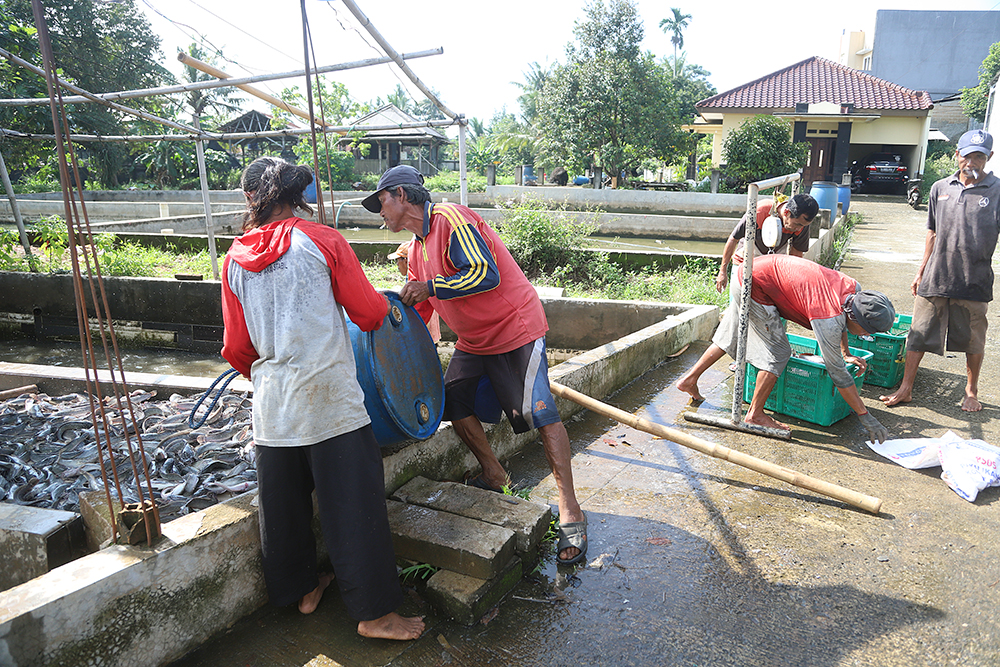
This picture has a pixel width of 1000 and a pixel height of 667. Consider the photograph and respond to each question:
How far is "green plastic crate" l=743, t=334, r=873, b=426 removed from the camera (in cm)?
442

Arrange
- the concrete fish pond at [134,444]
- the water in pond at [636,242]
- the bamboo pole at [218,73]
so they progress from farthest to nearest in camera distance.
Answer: the water in pond at [636,242], the bamboo pole at [218,73], the concrete fish pond at [134,444]

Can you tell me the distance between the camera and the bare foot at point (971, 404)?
475cm

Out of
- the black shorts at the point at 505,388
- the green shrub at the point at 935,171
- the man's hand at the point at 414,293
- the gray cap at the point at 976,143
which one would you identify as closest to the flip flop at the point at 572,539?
the black shorts at the point at 505,388

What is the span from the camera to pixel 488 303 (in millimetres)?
3100

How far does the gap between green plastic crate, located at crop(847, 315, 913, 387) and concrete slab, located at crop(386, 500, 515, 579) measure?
152 inches

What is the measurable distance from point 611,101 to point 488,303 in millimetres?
21401

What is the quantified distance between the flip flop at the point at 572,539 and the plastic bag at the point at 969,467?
2.24 metres

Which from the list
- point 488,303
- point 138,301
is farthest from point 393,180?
point 138,301

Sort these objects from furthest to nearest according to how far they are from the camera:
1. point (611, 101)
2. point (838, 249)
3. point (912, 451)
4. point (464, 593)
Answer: point (611, 101) → point (838, 249) → point (912, 451) → point (464, 593)

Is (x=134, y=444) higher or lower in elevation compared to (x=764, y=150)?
lower

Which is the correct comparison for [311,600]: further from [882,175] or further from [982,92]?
[982,92]

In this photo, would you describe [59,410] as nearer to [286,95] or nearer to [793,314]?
[793,314]

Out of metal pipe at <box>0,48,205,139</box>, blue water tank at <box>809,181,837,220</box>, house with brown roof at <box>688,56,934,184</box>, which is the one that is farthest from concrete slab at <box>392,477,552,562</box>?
house with brown roof at <box>688,56,934,184</box>

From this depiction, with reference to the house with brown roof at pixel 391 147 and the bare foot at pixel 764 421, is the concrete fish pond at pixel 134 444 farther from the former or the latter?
the house with brown roof at pixel 391 147
